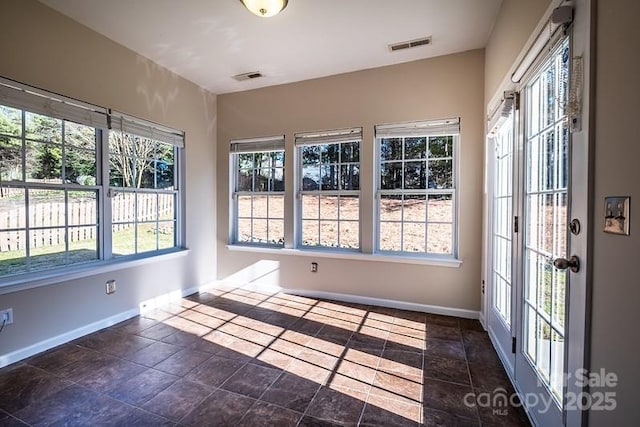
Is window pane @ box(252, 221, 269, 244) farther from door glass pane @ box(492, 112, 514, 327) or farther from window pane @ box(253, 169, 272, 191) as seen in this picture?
door glass pane @ box(492, 112, 514, 327)

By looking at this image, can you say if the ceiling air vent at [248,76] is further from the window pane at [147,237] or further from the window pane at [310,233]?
the window pane at [147,237]

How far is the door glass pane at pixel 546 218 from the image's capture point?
1.36 meters

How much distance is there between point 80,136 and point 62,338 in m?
1.86

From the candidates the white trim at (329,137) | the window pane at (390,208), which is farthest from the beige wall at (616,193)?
the white trim at (329,137)

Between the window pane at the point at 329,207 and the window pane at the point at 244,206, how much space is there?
1.13 m

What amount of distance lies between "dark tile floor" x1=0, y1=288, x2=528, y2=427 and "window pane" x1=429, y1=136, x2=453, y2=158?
181cm

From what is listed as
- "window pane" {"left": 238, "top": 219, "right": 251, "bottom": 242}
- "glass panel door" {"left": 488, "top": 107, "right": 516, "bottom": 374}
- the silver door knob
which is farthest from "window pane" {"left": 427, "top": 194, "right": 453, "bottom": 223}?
"window pane" {"left": 238, "top": 219, "right": 251, "bottom": 242}

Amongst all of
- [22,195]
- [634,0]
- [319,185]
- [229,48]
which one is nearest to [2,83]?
[22,195]

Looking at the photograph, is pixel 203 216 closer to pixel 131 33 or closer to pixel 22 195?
pixel 22 195

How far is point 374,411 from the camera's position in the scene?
176 cm

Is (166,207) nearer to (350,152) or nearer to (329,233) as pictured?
(329,233)

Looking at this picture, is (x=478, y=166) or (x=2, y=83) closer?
(x=2, y=83)

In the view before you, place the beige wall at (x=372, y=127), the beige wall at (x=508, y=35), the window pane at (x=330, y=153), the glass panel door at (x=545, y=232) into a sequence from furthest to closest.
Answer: the window pane at (x=330, y=153)
the beige wall at (x=372, y=127)
the beige wall at (x=508, y=35)
the glass panel door at (x=545, y=232)

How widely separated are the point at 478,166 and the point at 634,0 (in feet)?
7.70
